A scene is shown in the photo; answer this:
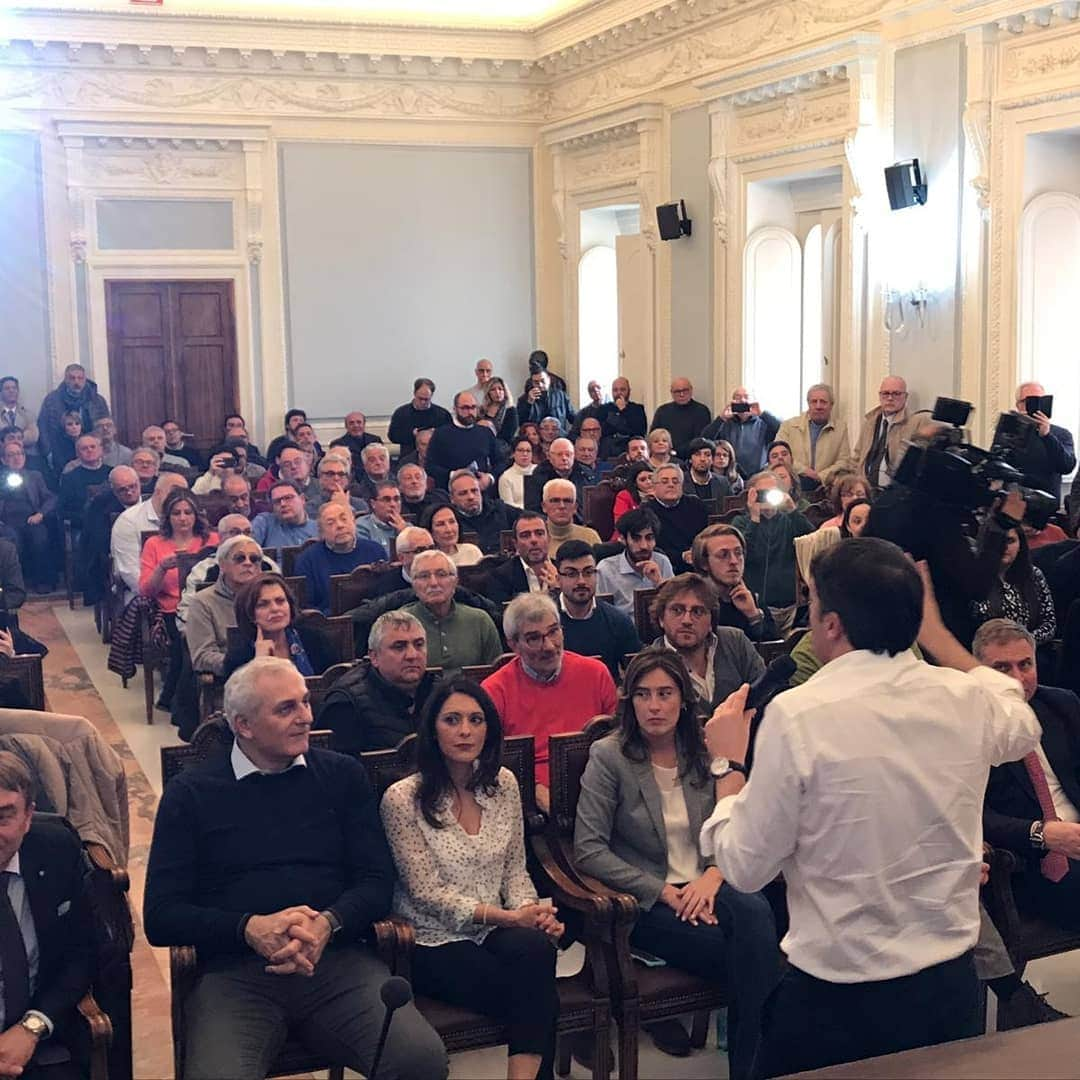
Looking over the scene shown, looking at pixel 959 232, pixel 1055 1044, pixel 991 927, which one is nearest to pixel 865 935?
pixel 1055 1044

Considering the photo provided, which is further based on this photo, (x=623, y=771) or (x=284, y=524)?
(x=284, y=524)

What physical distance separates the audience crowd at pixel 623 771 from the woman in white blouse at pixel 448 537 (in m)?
0.01

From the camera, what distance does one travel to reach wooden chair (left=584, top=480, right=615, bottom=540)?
28.4 feet

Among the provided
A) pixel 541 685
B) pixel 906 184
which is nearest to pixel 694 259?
pixel 906 184

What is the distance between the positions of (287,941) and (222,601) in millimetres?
2882

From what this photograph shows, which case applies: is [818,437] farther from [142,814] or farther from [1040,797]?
[1040,797]

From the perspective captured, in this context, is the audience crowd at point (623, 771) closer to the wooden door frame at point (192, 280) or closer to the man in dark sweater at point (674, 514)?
the man in dark sweater at point (674, 514)

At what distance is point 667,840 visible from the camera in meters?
3.70

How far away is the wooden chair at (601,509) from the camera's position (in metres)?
8.66

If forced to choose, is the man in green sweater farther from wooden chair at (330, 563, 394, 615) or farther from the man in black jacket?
the man in black jacket

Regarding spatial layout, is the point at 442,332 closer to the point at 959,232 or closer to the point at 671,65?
the point at 671,65

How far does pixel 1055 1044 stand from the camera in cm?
183

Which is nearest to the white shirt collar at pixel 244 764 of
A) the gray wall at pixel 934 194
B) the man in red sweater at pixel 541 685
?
the man in red sweater at pixel 541 685

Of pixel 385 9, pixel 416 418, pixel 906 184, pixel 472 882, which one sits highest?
pixel 385 9
